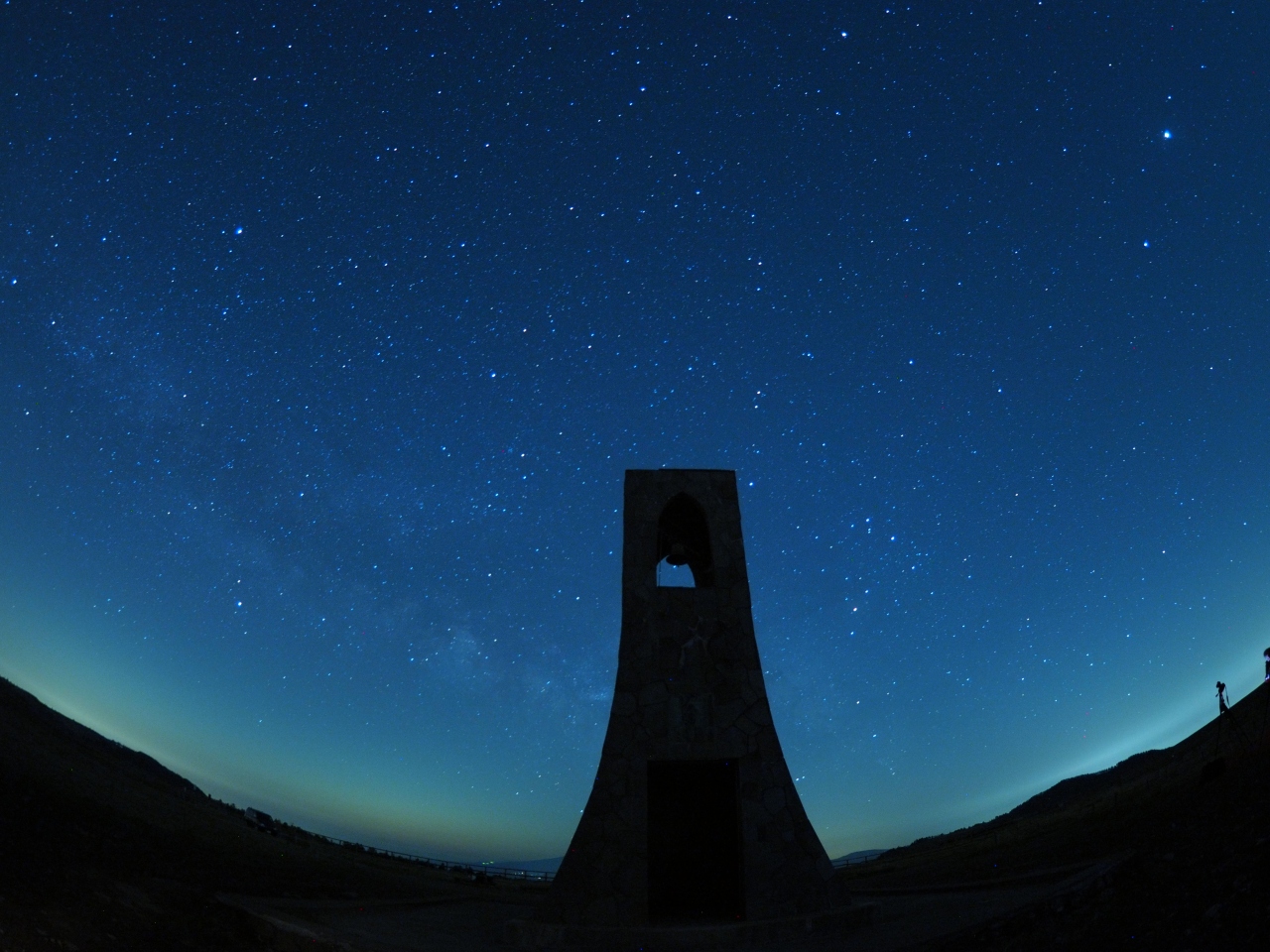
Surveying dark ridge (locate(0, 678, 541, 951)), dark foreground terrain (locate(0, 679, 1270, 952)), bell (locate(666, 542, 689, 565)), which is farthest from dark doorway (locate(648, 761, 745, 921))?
dark ridge (locate(0, 678, 541, 951))

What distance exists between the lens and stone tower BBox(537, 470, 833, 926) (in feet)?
46.7

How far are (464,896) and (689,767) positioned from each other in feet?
44.7

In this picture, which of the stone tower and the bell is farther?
the bell

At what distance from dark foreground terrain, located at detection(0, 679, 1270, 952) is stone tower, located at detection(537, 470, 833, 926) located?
3.93 feet

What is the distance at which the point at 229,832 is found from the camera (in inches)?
1081

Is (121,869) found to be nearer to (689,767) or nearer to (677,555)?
(689,767)

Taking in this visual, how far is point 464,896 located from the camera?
87.1 feet

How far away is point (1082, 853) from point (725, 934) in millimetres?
7808

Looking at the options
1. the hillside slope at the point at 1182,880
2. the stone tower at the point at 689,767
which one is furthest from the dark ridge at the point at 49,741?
the hillside slope at the point at 1182,880

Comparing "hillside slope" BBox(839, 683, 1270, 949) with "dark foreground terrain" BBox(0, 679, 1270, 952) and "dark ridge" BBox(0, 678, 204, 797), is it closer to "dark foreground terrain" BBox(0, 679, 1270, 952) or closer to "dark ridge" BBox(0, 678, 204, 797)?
"dark foreground terrain" BBox(0, 679, 1270, 952)

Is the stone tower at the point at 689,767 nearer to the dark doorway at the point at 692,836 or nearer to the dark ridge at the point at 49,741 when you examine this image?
the dark doorway at the point at 692,836

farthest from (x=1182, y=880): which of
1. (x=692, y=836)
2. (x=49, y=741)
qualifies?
(x=49, y=741)

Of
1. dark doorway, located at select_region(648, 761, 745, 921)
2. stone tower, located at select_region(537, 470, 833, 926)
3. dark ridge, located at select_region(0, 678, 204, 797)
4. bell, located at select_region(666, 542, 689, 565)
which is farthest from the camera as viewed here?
dark ridge, located at select_region(0, 678, 204, 797)

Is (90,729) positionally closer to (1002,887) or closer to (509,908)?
(509,908)
